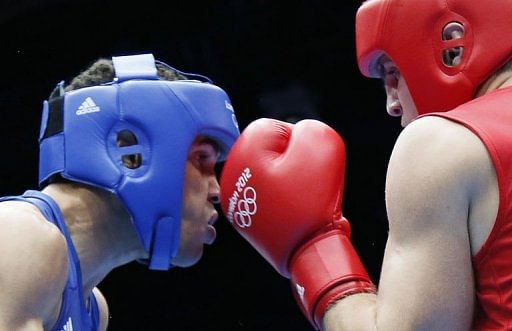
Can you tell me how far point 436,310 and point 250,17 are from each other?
2912mm

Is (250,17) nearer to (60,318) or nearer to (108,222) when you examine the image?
(108,222)

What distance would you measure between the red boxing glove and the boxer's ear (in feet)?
1.27

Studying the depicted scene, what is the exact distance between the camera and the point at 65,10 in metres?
4.03

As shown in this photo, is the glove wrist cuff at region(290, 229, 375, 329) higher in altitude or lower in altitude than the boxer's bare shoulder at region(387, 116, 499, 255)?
lower

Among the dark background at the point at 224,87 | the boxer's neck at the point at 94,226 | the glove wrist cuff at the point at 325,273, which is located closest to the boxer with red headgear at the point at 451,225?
the glove wrist cuff at the point at 325,273

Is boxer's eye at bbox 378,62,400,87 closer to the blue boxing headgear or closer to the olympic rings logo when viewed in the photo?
the olympic rings logo

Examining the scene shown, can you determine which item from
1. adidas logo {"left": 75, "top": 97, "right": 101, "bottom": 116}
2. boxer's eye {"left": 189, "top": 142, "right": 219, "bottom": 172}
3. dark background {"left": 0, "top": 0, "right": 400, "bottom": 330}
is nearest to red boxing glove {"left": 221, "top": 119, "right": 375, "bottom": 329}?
boxer's eye {"left": 189, "top": 142, "right": 219, "bottom": 172}

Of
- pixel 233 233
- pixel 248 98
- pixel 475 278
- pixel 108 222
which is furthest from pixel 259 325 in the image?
pixel 475 278

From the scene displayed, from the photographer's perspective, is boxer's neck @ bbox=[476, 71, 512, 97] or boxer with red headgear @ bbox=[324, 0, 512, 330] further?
boxer's neck @ bbox=[476, 71, 512, 97]

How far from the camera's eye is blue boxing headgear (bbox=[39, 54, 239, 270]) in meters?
2.00

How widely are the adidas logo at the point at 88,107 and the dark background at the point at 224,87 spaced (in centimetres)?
195

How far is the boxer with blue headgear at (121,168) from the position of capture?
78.5 inches

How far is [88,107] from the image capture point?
204 centimetres

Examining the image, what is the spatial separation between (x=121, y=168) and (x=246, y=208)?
1.13 feet
